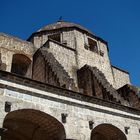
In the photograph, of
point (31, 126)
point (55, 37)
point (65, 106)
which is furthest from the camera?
point (55, 37)

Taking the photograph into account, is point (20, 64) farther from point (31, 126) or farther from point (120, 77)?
point (120, 77)

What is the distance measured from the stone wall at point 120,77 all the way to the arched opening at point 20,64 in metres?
6.36

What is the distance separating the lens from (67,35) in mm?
17469

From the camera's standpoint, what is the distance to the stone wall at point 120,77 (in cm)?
1731

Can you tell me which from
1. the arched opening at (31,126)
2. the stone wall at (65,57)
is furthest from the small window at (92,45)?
the arched opening at (31,126)

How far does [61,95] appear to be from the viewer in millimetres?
9789

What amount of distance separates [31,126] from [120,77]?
30.7ft

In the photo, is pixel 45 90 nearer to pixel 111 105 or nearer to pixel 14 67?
pixel 111 105

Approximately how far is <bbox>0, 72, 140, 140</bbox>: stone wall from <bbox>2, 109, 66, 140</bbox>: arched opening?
291 mm

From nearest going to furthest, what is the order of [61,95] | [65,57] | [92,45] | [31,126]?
[61,95], [31,126], [65,57], [92,45]

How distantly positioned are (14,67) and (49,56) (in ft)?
9.84

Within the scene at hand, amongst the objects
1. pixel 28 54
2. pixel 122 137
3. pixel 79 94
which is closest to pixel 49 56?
pixel 28 54

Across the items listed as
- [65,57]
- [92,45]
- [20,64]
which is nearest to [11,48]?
[20,64]

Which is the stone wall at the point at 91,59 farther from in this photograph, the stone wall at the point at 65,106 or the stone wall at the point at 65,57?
the stone wall at the point at 65,106
